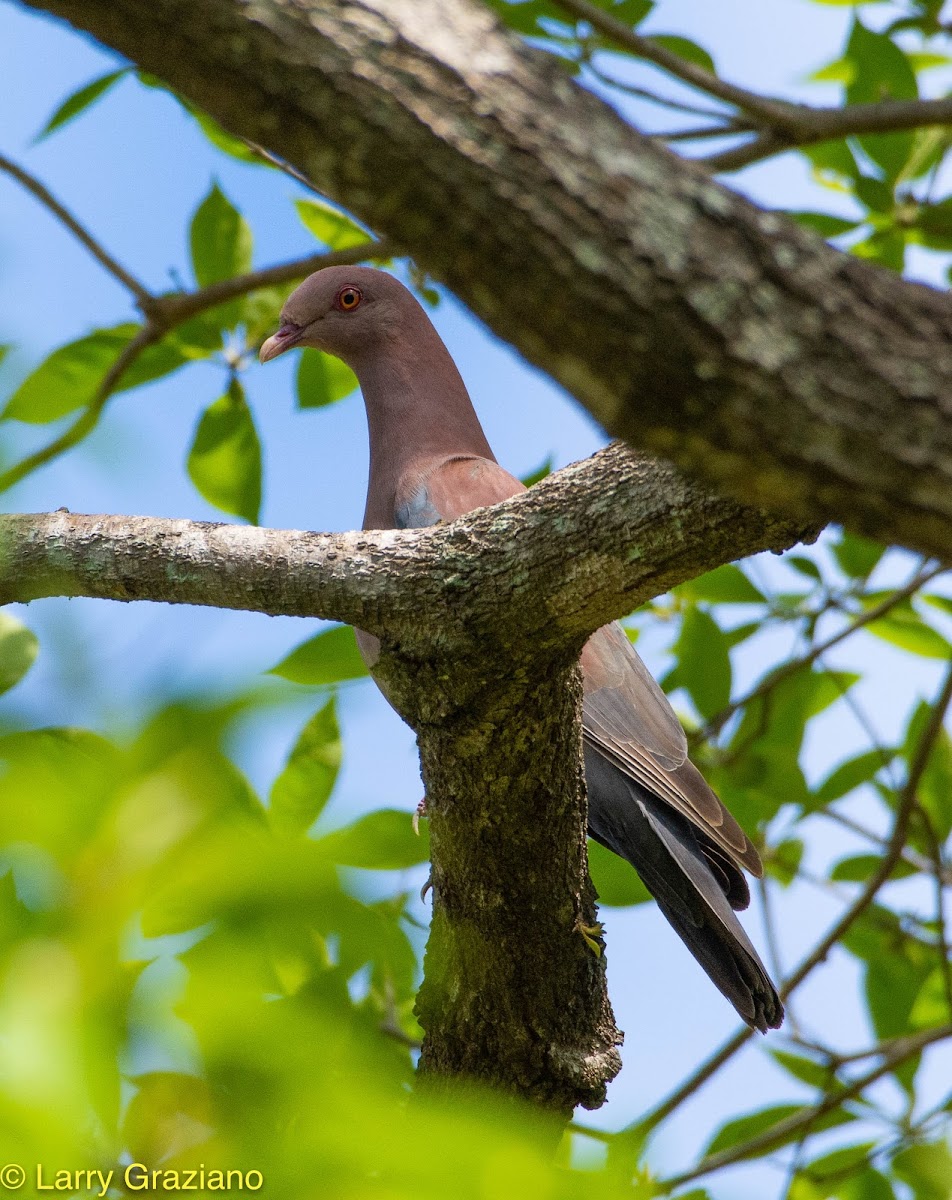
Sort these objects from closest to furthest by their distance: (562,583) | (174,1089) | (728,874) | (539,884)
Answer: (174,1089) < (562,583) < (539,884) < (728,874)

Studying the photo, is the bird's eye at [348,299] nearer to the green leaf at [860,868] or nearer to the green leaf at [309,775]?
the green leaf at [309,775]

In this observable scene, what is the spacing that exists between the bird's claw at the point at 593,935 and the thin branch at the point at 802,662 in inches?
45.7

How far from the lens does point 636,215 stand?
3.69ft

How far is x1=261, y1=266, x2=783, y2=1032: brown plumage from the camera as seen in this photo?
303 cm

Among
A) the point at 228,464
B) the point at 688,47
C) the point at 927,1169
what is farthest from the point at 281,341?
the point at 927,1169

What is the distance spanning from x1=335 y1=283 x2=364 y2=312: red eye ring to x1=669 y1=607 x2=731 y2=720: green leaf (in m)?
A: 1.40

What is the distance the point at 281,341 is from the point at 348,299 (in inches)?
10.8

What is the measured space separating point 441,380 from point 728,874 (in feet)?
5.48

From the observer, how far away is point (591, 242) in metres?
1.12

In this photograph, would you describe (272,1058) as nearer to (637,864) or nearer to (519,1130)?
(519,1130)

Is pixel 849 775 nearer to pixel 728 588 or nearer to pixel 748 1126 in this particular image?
pixel 728 588

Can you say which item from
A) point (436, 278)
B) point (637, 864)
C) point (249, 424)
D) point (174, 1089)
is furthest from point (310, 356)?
point (174, 1089)

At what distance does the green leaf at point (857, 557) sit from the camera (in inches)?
147

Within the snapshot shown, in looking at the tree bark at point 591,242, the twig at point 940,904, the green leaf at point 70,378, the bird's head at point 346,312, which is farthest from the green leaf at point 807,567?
the tree bark at point 591,242
